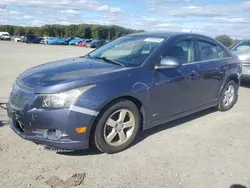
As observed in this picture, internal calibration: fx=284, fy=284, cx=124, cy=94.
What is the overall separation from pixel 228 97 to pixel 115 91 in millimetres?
3475

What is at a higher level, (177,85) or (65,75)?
(65,75)

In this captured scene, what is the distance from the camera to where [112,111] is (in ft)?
12.4

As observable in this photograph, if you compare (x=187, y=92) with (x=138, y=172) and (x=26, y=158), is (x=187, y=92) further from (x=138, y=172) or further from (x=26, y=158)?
(x=26, y=158)

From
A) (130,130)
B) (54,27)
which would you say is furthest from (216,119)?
(54,27)

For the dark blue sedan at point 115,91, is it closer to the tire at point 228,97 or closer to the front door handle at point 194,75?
the front door handle at point 194,75

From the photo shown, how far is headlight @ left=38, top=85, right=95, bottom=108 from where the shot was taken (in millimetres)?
3436

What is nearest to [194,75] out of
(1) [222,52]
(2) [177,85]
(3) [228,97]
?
(2) [177,85]

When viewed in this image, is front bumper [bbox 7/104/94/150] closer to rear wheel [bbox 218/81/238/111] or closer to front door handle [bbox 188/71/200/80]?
front door handle [bbox 188/71/200/80]

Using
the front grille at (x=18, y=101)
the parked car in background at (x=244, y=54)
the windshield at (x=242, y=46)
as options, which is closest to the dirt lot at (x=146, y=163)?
the front grille at (x=18, y=101)

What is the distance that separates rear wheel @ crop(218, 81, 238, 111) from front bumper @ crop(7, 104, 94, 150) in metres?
3.50

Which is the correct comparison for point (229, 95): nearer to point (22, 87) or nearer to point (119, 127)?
point (119, 127)

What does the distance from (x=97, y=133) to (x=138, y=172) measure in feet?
2.38

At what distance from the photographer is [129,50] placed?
4.73 m

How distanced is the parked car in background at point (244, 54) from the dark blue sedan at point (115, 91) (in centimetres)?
369
